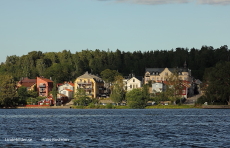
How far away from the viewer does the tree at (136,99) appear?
13659cm

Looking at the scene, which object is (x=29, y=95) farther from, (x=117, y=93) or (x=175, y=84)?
(x=175, y=84)

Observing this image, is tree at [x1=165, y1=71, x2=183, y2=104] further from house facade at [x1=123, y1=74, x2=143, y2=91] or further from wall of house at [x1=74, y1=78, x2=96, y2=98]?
wall of house at [x1=74, y1=78, x2=96, y2=98]

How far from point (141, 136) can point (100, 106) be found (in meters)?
98.9

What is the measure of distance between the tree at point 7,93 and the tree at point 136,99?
34885 millimetres

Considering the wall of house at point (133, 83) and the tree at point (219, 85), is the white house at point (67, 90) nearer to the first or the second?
the wall of house at point (133, 83)

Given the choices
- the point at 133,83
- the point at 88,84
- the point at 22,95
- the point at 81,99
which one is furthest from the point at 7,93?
the point at 133,83

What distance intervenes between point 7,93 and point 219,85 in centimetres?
5996

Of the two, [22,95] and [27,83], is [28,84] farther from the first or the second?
[22,95]

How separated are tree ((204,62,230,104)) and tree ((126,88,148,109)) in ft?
55.2

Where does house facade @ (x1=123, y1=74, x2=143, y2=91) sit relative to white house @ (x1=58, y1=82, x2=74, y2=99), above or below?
above

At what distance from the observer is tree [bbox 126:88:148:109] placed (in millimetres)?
136587

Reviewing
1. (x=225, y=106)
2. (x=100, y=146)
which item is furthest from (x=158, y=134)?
(x=225, y=106)

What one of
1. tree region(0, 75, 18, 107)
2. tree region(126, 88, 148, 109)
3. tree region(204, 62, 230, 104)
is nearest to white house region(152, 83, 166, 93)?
tree region(126, 88, 148, 109)

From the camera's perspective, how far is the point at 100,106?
14712 centimetres
